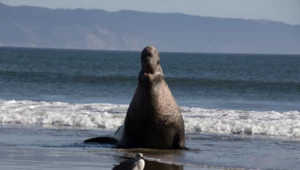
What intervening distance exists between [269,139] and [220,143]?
5.83 feet

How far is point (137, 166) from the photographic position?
34.2 feet

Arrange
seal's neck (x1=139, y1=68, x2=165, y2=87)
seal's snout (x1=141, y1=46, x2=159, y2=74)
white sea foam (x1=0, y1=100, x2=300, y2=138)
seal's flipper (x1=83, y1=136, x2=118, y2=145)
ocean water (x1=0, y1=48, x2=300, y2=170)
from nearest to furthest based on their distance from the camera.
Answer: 1. ocean water (x1=0, y1=48, x2=300, y2=170)
2. seal's snout (x1=141, y1=46, x2=159, y2=74)
3. seal's neck (x1=139, y1=68, x2=165, y2=87)
4. seal's flipper (x1=83, y1=136, x2=118, y2=145)
5. white sea foam (x1=0, y1=100, x2=300, y2=138)

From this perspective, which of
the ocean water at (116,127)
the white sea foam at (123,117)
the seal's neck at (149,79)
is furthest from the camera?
the white sea foam at (123,117)

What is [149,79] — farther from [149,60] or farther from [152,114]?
[152,114]

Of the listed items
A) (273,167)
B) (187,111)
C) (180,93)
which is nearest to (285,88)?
(180,93)

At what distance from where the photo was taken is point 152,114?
14719 mm

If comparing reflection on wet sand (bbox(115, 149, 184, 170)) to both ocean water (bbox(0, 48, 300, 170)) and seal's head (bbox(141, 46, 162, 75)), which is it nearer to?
ocean water (bbox(0, 48, 300, 170))

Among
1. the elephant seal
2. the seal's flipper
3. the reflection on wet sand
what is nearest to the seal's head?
the elephant seal

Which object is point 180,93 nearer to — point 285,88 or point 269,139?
point 285,88

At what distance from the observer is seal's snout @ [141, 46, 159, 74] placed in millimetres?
14531

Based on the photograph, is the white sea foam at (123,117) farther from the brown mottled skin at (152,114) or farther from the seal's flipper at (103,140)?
the brown mottled skin at (152,114)

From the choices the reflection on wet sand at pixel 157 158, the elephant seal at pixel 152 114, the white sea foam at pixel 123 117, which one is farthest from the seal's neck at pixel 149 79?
the white sea foam at pixel 123 117

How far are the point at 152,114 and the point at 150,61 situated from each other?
94cm

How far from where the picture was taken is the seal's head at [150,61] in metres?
14.5
